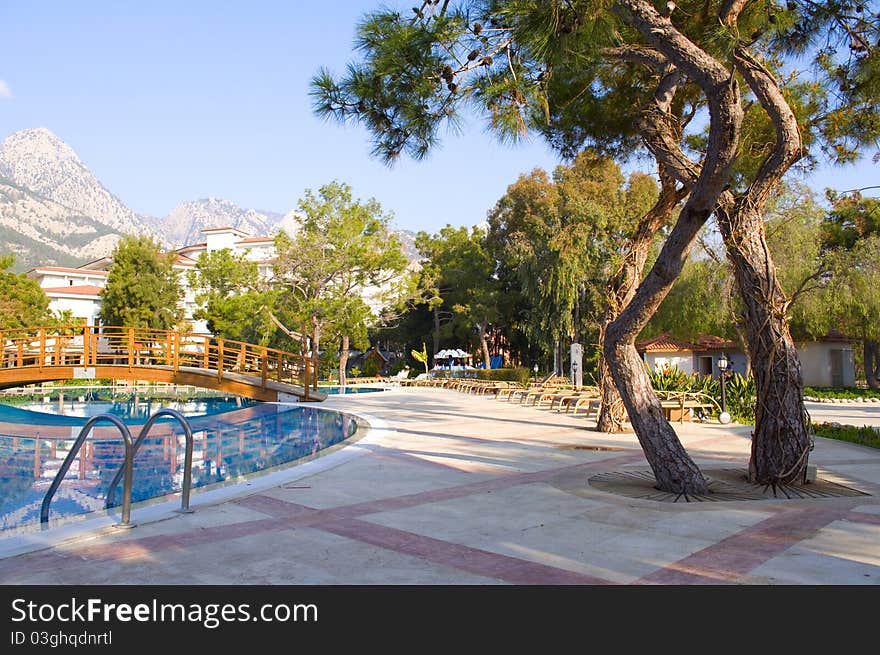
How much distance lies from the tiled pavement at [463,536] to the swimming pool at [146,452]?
1.64 meters

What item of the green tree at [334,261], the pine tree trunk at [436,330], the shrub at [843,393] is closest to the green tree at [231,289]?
the green tree at [334,261]

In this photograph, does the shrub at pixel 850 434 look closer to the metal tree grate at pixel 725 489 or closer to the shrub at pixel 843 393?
the metal tree grate at pixel 725 489

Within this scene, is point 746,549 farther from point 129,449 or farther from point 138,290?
point 138,290

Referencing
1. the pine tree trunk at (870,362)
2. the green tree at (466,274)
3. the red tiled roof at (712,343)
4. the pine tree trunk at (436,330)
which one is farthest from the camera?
the pine tree trunk at (436,330)

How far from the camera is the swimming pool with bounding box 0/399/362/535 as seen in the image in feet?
26.3

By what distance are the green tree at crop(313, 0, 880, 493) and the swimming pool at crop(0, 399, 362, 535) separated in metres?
4.79

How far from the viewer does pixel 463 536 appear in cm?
526

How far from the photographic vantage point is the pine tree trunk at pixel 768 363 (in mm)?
7188

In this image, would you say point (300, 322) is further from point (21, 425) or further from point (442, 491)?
point (442, 491)

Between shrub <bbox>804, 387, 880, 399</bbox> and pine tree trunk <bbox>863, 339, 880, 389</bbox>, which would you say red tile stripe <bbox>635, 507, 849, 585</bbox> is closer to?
shrub <bbox>804, 387, 880, 399</bbox>

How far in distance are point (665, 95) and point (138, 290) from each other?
3717cm

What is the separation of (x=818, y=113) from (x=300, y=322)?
88.2 ft

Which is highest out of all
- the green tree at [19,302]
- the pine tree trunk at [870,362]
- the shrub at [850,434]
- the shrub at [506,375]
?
the green tree at [19,302]

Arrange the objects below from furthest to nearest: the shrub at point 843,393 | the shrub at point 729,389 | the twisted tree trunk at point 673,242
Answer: the shrub at point 843,393
the shrub at point 729,389
the twisted tree trunk at point 673,242
